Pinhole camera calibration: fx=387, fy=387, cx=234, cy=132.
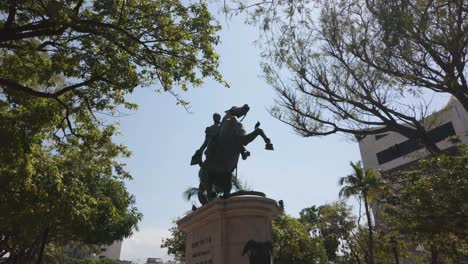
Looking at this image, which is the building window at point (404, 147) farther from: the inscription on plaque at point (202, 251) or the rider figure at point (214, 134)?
the inscription on plaque at point (202, 251)

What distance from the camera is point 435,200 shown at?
1188cm

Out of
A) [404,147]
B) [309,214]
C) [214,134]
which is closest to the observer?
[214,134]

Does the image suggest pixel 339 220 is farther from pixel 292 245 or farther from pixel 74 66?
pixel 74 66

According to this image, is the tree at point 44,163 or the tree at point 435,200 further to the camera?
the tree at point 435,200

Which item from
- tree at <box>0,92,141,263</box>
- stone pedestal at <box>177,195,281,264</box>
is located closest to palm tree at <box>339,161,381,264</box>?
tree at <box>0,92,141,263</box>

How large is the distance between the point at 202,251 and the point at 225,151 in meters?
1.93

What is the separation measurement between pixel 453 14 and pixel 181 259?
20.2 metres

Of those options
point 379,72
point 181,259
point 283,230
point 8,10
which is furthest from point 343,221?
point 8,10

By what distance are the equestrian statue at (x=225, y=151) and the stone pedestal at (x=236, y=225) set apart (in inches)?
32.4

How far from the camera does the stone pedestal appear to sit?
6355mm

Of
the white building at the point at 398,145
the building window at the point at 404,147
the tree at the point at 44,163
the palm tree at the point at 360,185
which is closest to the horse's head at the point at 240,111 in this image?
the tree at the point at 44,163

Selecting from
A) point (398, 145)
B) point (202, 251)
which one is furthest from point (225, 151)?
point (398, 145)

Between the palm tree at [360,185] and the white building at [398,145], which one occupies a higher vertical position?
the white building at [398,145]

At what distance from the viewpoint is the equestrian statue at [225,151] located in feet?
25.0
